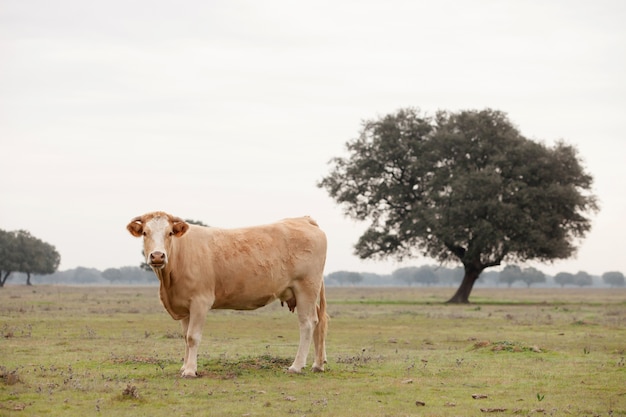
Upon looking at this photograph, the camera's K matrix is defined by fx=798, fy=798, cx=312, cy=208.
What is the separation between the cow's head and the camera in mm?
13523

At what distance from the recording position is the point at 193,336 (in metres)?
14.2

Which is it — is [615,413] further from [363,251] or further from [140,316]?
[363,251]

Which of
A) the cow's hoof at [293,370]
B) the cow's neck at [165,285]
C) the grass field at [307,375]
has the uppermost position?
the cow's neck at [165,285]

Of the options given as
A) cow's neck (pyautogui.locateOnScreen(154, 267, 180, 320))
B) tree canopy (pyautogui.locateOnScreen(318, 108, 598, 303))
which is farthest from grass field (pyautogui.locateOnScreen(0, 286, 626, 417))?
tree canopy (pyautogui.locateOnScreen(318, 108, 598, 303))

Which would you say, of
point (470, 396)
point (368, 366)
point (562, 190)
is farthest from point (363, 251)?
point (470, 396)

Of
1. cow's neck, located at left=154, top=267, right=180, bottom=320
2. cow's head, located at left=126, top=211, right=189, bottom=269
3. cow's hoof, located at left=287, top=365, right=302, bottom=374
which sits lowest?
cow's hoof, located at left=287, top=365, right=302, bottom=374

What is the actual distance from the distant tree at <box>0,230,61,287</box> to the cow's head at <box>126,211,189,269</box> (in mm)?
107211

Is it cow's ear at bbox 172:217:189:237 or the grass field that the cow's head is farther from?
the grass field

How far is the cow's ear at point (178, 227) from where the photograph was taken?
46.6ft

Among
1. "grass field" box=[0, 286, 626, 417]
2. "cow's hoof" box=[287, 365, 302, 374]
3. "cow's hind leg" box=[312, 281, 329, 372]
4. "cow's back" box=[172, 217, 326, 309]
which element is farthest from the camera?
"cow's hind leg" box=[312, 281, 329, 372]

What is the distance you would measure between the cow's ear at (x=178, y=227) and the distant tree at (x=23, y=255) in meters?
107

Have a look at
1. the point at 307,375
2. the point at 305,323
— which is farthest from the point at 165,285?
the point at 307,375

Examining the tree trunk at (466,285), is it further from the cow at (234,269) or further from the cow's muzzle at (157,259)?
the cow's muzzle at (157,259)

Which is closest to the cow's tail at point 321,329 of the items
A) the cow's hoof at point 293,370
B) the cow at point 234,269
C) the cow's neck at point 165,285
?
the cow at point 234,269
